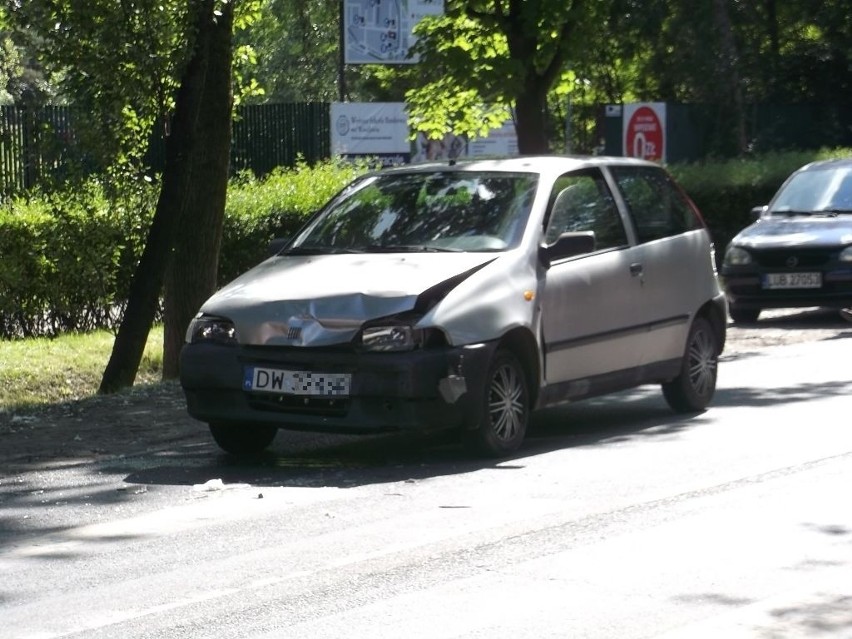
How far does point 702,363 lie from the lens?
11.5 meters

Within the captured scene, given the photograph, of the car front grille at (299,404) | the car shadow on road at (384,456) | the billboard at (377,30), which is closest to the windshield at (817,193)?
the car shadow on road at (384,456)

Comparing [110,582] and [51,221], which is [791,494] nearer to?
[110,582]

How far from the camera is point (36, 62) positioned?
13789mm

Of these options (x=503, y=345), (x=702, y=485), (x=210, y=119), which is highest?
(x=210, y=119)

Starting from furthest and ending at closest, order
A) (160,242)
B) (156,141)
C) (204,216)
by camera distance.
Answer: (156,141)
(204,216)
(160,242)

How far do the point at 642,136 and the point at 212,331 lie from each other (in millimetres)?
14123

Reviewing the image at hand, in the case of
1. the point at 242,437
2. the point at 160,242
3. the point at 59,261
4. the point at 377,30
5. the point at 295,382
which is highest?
the point at 377,30

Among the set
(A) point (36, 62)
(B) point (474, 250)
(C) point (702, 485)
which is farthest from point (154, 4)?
(C) point (702, 485)

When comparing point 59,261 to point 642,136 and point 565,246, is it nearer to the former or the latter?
point 565,246

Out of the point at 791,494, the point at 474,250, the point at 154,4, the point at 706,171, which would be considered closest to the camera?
the point at 791,494

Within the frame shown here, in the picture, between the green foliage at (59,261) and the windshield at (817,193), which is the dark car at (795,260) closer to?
the windshield at (817,193)

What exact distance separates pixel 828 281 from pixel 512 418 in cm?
908

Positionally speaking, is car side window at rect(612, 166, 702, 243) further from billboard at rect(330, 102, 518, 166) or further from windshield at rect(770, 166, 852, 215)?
billboard at rect(330, 102, 518, 166)

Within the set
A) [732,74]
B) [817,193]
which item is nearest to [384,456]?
[817,193]
